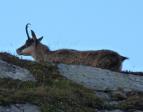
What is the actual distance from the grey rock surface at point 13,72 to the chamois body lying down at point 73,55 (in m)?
3.48

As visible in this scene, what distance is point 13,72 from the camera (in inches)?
541

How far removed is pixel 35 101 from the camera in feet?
38.3

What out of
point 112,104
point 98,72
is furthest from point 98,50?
Answer: point 112,104

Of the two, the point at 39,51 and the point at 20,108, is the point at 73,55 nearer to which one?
the point at 39,51

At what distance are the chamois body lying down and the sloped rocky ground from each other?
3509mm

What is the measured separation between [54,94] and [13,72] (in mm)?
1958

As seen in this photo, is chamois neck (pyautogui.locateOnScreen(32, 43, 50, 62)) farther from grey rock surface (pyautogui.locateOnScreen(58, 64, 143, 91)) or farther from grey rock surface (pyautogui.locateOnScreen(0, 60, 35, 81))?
grey rock surface (pyautogui.locateOnScreen(0, 60, 35, 81))

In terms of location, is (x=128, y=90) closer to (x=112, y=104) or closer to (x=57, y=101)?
(x=112, y=104)

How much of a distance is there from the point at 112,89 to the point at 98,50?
5051mm

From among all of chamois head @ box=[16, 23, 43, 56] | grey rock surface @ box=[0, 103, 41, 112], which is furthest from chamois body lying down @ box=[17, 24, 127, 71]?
grey rock surface @ box=[0, 103, 41, 112]

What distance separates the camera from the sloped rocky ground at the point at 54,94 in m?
11.6

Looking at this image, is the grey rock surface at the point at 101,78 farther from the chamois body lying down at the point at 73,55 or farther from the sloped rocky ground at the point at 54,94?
the chamois body lying down at the point at 73,55

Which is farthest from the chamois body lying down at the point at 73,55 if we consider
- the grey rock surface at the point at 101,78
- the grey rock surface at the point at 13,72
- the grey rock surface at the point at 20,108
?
the grey rock surface at the point at 20,108

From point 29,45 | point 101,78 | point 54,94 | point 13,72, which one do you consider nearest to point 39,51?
point 29,45
